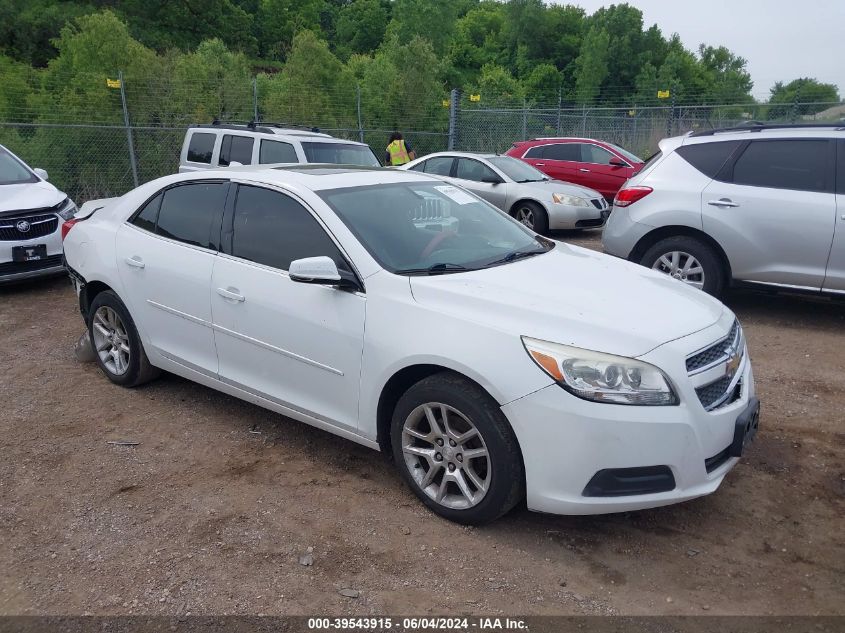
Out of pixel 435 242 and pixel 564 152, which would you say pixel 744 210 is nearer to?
pixel 435 242

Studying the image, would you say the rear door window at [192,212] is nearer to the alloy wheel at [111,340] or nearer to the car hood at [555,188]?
the alloy wheel at [111,340]

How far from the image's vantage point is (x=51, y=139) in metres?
13.6

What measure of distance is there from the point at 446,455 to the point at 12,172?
7734 millimetres

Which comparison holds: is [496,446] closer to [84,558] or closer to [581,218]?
[84,558]

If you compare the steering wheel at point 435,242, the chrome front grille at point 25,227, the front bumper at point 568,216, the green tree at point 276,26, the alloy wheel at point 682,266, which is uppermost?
the green tree at point 276,26

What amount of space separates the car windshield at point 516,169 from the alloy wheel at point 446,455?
8.87m

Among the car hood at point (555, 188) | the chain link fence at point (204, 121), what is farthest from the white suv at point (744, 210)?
the car hood at point (555, 188)

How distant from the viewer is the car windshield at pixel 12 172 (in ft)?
27.9

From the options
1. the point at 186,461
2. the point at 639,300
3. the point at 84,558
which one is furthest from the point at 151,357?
the point at 639,300

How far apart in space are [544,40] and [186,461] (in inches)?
2612

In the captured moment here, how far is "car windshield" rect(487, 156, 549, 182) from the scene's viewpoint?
38.8 ft

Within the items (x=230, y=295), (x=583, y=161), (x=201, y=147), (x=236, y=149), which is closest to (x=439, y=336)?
(x=230, y=295)

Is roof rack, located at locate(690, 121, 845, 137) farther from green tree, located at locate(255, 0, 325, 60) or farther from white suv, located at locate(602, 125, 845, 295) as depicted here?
green tree, located at locate(255, 0, 325, 60)

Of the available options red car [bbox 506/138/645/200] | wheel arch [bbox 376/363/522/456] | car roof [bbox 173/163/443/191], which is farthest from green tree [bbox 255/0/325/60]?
wheel arch [bbox 376/363/522/456]
